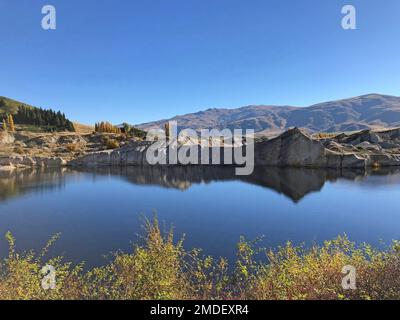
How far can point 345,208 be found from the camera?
27.9 metres

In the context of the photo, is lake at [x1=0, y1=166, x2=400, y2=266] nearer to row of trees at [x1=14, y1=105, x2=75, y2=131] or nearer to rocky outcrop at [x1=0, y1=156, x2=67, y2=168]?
rocky outcrop at [x1=0, y1=156, x2=67, y2=168]

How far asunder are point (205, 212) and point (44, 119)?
122 m

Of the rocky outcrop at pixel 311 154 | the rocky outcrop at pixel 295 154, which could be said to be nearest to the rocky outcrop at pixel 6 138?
the rocky outcrop at pixel 295 154

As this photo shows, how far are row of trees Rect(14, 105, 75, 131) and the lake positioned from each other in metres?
85.8

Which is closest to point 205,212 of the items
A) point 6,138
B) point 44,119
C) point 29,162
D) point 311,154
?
point 311,154

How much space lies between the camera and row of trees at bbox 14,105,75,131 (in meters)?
125

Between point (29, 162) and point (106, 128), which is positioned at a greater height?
point (106, 128)

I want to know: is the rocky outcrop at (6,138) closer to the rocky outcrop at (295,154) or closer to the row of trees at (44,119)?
the rocky outcrop at (295,154)

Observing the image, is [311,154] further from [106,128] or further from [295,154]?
[106,128]

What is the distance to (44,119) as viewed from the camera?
126625mm

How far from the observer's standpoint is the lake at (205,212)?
63.1 ft

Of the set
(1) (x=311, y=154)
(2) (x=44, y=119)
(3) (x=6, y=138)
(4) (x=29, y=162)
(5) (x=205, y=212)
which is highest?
(2) (x=44, y=119)
